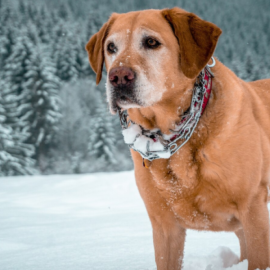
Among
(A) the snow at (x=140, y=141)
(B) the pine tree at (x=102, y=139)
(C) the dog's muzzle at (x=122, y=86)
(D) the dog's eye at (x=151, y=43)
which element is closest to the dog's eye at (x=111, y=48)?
(D) the dog's eye at (x=151, y=43)

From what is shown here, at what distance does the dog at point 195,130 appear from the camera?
252 cm

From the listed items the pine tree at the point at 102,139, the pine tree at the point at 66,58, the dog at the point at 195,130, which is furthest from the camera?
the pine tree at the point at 66,58

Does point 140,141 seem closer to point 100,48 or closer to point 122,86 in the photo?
point 122,86

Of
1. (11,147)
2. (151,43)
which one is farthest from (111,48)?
(11,147)

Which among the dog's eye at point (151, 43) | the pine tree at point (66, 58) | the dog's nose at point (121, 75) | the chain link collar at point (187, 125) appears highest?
the dog's eye at point (151, 43)

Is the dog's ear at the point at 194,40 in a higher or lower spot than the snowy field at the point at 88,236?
higher

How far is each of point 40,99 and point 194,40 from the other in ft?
103

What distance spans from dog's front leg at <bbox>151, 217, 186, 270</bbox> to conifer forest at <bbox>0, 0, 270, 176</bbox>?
25.1 metres

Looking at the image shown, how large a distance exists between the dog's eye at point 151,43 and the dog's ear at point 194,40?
0.18m

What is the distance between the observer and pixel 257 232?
254 centimetres

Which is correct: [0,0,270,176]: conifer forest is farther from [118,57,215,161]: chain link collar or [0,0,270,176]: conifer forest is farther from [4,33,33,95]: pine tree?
[118,57,215,161]: chain link collar

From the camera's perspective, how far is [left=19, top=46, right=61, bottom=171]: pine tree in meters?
32.4

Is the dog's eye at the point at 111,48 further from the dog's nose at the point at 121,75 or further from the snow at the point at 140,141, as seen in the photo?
the snow at the point at 140,141

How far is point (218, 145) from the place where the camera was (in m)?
2.55
